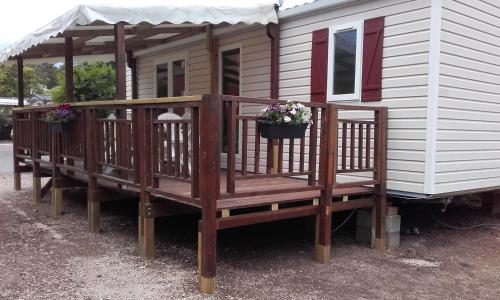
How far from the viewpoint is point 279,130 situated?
4098 millimetres

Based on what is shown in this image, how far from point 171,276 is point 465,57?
146 inches

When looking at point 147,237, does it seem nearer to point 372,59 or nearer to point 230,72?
point 372,59

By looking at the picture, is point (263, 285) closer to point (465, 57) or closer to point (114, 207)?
point (465, 57)

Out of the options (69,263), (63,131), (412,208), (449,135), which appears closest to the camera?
(69,263)

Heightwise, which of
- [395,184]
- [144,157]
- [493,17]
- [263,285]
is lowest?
[263,285]

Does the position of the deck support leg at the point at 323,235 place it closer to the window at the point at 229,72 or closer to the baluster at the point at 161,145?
the baluster at the point at 161,145

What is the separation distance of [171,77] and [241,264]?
5255 millimetres

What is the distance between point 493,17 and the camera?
5457mm

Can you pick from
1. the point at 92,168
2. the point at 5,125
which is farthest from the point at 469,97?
the point at 5,125

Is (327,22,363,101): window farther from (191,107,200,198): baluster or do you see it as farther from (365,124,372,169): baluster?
(191,107,200,198): baluster

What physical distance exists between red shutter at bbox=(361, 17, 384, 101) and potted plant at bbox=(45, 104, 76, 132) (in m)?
3.57

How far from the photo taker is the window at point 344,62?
5438 millimetres

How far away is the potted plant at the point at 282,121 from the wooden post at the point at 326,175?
41 centimetres

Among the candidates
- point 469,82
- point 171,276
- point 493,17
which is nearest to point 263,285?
point 171,276
